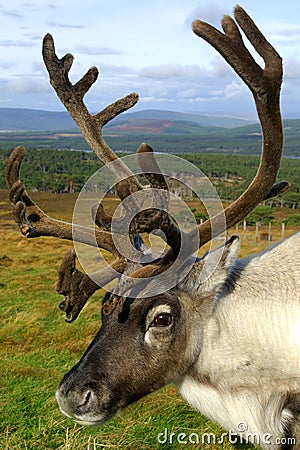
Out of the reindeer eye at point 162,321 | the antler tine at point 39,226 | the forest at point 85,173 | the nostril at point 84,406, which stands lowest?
the forest at point 85,173

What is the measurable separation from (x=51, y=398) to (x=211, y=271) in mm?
3524

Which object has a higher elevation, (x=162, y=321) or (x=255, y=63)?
(x=255, y=63)

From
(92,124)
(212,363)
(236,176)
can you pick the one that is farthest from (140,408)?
(236,176)

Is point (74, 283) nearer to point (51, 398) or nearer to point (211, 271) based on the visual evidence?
point (211, 271)

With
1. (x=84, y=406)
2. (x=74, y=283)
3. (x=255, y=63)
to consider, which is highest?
(x=255, y=63)

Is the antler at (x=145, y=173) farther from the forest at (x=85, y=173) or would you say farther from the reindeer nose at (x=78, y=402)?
the forest at (x=85, y=173)

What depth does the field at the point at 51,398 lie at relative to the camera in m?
5.20

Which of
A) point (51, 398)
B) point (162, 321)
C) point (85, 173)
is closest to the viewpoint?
point (162, 321)

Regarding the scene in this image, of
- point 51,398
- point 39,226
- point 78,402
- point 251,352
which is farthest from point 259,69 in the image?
point 51,398

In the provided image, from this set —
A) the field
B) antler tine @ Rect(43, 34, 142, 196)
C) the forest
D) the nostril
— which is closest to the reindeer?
the nostril

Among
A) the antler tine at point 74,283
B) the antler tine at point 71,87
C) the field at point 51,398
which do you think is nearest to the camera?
the antler tine at point 74,283

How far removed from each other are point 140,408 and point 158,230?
2958 mm

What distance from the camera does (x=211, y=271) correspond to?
155 inches

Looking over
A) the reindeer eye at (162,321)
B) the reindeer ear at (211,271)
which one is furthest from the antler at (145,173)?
the reindeer eye at (162,321)
